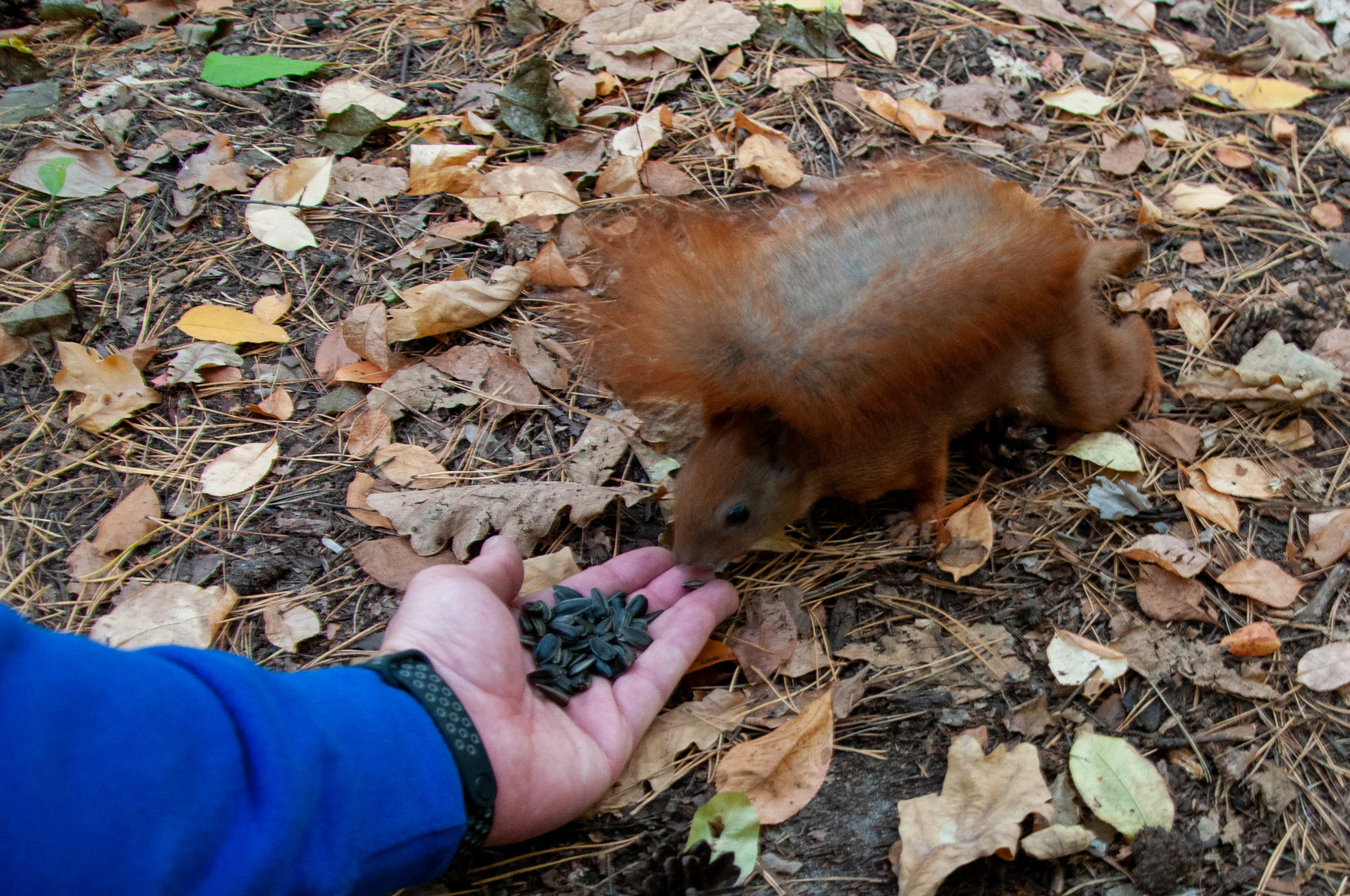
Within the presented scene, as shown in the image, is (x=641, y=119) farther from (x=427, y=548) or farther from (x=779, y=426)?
(x=427, y=548)

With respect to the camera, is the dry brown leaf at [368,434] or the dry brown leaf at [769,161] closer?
the dry brown leaf at [368,434]

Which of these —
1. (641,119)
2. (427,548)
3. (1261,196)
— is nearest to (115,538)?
(427,548)

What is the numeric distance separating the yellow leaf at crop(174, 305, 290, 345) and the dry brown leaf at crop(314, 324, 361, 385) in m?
0.13

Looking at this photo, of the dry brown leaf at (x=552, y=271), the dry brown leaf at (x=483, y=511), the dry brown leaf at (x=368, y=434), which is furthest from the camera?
the dry brown leaf at (x=552, y=271)

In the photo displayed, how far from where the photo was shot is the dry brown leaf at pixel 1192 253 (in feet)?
10.2

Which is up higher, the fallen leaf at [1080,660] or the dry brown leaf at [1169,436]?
the dry brown leaf at [1169,436]

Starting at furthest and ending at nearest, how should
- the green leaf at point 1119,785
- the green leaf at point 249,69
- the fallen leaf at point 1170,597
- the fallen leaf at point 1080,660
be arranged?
the green leaf at point 249,69 → the fallen leaf at point 1170,597 → the fallen leaf at point 1080,660 → the green leaf at point 1119,785

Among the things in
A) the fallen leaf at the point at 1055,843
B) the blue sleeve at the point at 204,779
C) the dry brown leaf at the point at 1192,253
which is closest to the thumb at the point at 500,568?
the blue sleeve at the point at 204,779

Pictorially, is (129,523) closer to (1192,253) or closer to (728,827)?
(728,827)

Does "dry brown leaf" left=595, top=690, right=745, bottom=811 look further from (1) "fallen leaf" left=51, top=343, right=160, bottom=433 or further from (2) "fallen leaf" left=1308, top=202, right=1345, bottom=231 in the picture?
(2) "fallen leaf" left=1308, top=202, right=1345, bottom=231

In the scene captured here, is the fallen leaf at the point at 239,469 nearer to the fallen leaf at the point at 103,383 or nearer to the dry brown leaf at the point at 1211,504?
the fallen leaf at the point at 103,383

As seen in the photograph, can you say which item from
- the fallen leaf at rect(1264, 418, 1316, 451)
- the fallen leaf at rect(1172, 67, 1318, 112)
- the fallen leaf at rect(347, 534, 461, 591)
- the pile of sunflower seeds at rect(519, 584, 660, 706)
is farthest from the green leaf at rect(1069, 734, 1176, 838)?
the fallen leaf at rect(1172, 67, 1318, 112)

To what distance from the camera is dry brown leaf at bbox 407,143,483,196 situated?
123 inches

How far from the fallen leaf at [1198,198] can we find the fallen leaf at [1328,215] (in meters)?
0.27
